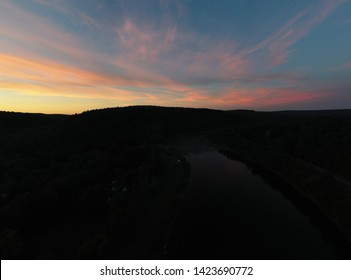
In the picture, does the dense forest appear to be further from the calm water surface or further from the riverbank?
the calm water surface

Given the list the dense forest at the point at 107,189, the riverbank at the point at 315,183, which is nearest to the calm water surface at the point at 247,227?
the riverbank at the point at 315,183

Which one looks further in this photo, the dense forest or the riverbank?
the riverbank

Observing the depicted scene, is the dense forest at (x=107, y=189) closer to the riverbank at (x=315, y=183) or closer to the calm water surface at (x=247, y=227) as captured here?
the riverbank at (x=315, y=183)

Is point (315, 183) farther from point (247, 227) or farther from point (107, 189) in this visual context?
point (107, 189)

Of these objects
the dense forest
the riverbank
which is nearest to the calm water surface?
the riverbank

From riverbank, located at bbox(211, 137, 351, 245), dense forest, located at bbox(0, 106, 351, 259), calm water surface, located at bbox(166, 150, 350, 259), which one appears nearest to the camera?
dense forest, located at bbox(0, 106, 351, 259)

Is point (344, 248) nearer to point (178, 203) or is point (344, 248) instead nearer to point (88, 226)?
point (178, 203)

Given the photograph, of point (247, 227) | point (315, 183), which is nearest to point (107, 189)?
point (247, 227)

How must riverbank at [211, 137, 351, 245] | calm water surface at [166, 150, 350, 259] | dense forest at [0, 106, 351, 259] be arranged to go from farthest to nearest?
riverbank at [211, 137, 351, 245]
calm water surface at [166, 150, 350, 259]
dense forest at [0, 106, 351, 259]

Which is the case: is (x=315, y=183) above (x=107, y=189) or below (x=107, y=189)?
below
